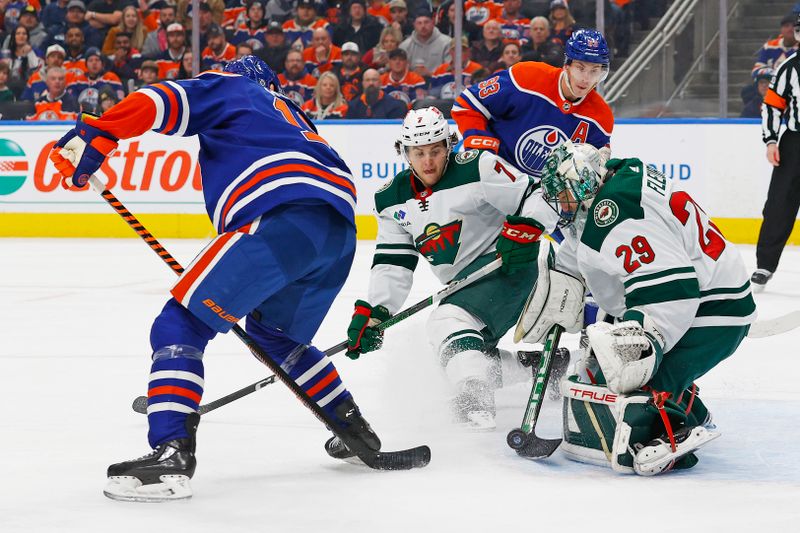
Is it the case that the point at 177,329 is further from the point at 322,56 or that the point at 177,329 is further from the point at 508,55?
the point at 322,56

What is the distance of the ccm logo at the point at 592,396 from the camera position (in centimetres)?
271

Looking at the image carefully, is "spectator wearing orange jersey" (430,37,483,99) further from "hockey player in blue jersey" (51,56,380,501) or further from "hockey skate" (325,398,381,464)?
"hockey skate" (325,398,381,464)

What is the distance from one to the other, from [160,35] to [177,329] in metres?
6.73

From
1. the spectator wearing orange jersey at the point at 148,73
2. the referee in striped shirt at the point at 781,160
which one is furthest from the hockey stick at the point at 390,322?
the spectator wearing orange jersey at the point at 148,73

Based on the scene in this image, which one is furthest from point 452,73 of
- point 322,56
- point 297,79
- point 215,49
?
point 215,49

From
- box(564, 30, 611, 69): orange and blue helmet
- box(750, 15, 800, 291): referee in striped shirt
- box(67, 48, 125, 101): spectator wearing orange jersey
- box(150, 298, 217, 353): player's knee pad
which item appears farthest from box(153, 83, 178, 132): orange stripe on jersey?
box(67, 48, 125, 101): spectator wearing orange jersey

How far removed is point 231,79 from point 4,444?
1071mm

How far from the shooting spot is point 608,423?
2717 millimetres

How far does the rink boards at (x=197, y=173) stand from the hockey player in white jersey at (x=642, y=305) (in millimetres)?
4850

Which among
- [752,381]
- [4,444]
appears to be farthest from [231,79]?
[752,381]

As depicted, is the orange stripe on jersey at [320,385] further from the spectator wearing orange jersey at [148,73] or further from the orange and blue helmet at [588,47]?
the spectator wearing orange jersey at [148,73]

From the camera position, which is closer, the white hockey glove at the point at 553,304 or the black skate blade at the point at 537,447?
the black skate blade at the point at 537,447

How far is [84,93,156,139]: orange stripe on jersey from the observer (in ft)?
8.26

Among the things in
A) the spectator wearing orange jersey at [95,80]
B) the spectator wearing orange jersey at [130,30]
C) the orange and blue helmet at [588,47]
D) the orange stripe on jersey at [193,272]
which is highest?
the orange stripe on jersey at [193,272]
